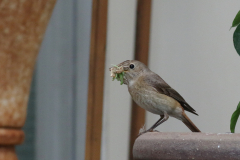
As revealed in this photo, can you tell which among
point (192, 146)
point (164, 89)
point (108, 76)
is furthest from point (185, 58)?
point (192, 146)

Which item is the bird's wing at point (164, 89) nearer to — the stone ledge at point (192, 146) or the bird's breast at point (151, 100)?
the bird's breast at point (151, 100)

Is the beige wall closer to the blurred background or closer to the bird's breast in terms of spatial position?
the blurred background

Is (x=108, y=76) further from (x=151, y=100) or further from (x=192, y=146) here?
(x=192, y=146)

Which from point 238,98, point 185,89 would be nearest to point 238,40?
point 238,98

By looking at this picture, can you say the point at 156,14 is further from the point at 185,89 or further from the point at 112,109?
the point at 112,109

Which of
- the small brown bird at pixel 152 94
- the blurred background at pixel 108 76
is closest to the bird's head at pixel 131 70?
the small brown bird at pixel 152 94

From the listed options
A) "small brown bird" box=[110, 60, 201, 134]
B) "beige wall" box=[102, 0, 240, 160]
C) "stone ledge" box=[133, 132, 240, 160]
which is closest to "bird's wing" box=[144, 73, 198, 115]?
"small brown bird" box=[110, 60, 201, 134]

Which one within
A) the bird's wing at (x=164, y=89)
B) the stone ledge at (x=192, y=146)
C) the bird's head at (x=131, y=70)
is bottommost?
the stone ledge at (x=192, y=146)

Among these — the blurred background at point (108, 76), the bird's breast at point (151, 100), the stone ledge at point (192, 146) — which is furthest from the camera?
the blurred background at point (108, 76)
